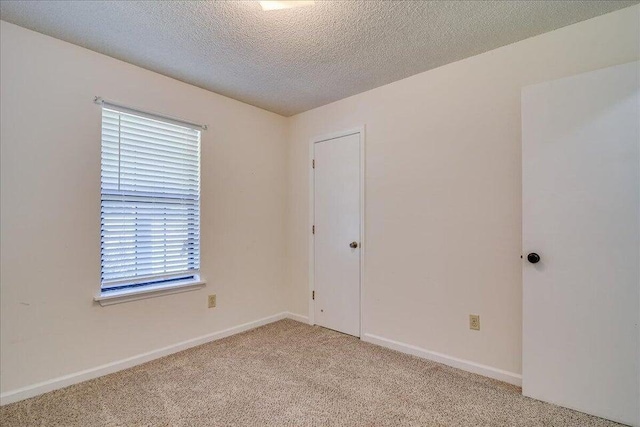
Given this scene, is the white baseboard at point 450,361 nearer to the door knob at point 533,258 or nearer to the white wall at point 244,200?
the white wall at point 244,200

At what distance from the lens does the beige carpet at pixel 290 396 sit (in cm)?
181

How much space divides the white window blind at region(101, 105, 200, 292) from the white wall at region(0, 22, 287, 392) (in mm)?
79

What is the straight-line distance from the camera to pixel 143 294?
2.55 metres

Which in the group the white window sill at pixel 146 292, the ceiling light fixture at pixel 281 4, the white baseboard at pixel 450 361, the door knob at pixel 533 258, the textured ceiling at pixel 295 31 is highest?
the textured ceiling at pixel 295 31

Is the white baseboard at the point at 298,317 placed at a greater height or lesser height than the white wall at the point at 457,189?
lesser

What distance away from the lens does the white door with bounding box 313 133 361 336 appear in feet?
10.3

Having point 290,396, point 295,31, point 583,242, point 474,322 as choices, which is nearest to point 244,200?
point 295,31

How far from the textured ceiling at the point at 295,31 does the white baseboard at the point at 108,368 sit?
7.56 feet

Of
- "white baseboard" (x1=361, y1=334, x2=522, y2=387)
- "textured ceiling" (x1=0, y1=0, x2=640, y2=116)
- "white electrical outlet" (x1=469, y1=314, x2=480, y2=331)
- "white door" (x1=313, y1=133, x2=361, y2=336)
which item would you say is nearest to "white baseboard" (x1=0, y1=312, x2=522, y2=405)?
"white baseboard" (x1=361, y1=334, x2=522, y2=387)

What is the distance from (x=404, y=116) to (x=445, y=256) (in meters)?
1.25

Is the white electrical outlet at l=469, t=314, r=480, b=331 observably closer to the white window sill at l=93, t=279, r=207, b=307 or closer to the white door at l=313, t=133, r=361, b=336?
the white door at l=313, t=133, r=361, b=336

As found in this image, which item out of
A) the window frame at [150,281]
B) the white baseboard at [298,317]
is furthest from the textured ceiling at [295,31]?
the white baseboard at [298,317]

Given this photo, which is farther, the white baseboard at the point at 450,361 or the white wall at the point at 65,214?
the white baseboard at the point at 450,361

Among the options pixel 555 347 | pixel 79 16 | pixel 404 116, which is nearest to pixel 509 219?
pixel 555 347
